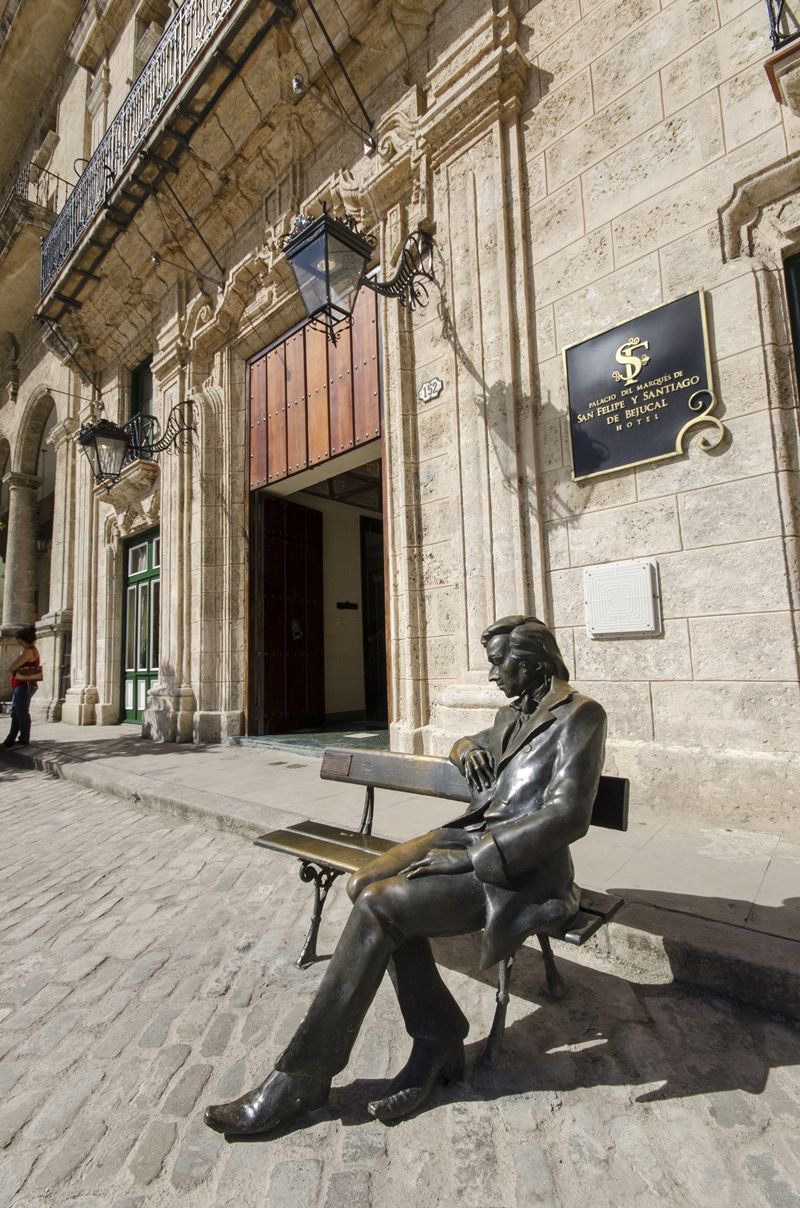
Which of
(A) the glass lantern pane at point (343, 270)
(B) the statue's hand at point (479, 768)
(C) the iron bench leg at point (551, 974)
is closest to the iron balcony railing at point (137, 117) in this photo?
(A) the glass lantern pane at point (343, 270)

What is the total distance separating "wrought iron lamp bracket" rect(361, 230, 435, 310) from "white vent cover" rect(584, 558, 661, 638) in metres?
3.37

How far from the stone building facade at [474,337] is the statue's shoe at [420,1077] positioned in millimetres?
2543

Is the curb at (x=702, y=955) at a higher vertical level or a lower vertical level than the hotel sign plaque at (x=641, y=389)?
lower

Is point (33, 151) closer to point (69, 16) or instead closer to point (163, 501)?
point (69, 16)

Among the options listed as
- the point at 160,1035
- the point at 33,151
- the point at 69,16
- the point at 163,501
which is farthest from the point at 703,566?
the point at 33,151

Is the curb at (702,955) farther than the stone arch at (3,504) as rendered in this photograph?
No

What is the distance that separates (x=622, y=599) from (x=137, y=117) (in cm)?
1169

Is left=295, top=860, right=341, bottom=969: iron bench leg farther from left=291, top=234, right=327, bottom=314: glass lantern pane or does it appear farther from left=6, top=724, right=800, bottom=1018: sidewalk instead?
left=291, top=234, right=327, bottom=314: glass lantern pane

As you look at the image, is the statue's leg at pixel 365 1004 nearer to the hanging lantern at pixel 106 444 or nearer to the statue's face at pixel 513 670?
the statue's face at pixel 513 670

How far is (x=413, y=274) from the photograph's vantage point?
5.57 metres

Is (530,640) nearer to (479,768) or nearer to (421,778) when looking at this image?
(479,768)

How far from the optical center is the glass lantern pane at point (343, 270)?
14.7 ft

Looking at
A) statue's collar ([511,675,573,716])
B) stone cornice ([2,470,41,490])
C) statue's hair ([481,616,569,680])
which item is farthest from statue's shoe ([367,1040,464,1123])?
stone cornice ([2,470,41,490])

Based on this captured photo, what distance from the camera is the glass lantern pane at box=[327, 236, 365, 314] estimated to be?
4.49 metres
